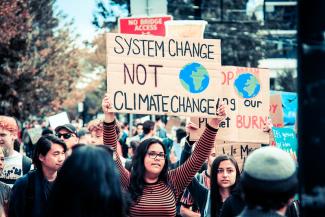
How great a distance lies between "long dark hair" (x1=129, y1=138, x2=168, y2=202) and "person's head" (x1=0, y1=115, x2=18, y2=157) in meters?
2.24

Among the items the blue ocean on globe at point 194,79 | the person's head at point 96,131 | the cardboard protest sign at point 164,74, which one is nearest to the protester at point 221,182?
the cardboard protest sign at point 164,74

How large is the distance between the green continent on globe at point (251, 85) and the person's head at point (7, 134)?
8.03ft

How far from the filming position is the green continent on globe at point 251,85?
771cm

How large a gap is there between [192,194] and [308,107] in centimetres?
406

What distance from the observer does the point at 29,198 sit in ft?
18.4

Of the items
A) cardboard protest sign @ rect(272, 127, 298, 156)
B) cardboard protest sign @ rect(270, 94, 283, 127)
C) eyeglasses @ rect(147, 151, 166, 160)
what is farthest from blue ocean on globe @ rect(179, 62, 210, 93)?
cardboard protest sign @ rect(270, 94, 283, 127)

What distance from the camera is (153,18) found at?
10633 mm

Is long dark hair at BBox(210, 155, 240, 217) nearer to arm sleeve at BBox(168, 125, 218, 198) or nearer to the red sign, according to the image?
arm sleeve at BBox(168, 125, 218, 198)

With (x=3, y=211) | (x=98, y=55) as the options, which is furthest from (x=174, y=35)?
(x=98, y=55)

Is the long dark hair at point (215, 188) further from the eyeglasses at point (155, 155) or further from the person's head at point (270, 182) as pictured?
the person's head at point (270, 182)

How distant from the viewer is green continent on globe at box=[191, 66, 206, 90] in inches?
274

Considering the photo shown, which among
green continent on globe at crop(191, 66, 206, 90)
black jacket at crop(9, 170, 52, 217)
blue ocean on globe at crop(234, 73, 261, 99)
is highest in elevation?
green continent on globe at crop(191, 66, 206, 90)

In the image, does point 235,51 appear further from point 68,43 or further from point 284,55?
point 284,55

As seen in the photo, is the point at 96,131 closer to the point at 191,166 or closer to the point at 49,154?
the point at 49,154
